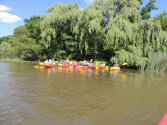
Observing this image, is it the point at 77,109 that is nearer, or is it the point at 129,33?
the point at 77,109

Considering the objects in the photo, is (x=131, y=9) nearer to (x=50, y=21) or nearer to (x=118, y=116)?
(x=50, y=21)

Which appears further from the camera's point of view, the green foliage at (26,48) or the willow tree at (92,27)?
the green foliage at (26,48)

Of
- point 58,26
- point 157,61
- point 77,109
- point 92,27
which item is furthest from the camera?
point 58,26

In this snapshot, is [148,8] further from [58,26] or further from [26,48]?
[26,48]

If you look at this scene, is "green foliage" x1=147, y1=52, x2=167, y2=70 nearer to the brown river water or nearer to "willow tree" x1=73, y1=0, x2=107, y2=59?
"willow tree" x1=73, y1=0, x2=107, y2=59

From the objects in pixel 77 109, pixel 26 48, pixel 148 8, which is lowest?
pixel 77 109

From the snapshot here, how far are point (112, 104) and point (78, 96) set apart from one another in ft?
4.53

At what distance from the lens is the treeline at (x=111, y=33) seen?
17.2m

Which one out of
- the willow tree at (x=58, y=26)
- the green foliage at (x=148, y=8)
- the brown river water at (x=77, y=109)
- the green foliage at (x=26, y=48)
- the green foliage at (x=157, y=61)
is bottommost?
the brown river water at (x=77, y=109)

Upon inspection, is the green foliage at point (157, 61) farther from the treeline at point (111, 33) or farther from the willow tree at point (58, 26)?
the willow tree at point (58, 26)

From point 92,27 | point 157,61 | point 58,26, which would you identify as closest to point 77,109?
point 157,61

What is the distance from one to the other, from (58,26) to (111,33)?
40.1ft

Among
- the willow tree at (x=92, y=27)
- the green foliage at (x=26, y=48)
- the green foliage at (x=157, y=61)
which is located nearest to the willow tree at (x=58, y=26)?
the willow tree at (x=92, y=27)

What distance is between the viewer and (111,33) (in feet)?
58.4
